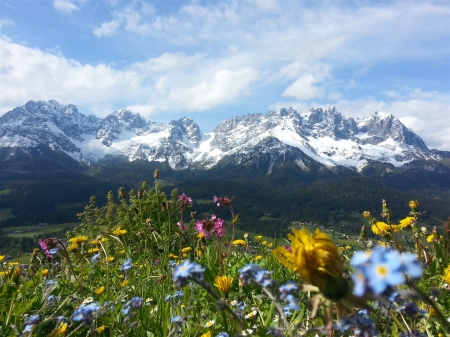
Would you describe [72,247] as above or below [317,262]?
below

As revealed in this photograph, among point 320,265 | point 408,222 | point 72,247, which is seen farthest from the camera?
point 72,247

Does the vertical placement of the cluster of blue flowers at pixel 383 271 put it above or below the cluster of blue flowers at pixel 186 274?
above

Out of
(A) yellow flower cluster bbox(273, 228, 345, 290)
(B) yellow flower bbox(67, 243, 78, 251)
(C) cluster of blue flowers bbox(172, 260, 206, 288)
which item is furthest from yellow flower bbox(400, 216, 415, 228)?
(B) yellow flower bbox(67, 243, 78, 251)

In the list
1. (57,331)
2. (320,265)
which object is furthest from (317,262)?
(57,331)

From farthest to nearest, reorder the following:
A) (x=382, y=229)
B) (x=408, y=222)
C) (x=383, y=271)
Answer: (x=408, y=222) → (x=382, y=229) → (x=383, y=271)

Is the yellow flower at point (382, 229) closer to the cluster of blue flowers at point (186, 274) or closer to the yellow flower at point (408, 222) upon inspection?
the yellow flower at point (408, 222)

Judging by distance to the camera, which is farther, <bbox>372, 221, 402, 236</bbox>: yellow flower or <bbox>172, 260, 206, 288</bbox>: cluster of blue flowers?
<bbox>372, 221, 402, 236</bbox>: yellow flower

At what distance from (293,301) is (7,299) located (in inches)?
131

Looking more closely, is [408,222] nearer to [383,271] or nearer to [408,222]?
[408,222]

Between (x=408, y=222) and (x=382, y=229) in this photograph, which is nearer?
(x=382, y=229)

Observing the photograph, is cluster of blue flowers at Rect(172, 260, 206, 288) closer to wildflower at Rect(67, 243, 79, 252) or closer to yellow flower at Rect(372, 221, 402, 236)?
yellow flower at Rect(372, 221, 402, 236)

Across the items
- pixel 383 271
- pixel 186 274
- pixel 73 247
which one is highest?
pixel 383 271

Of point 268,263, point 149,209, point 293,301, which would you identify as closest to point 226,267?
point 268,263

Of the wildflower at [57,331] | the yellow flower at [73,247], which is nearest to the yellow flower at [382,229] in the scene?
the wildflower at [57,331]
